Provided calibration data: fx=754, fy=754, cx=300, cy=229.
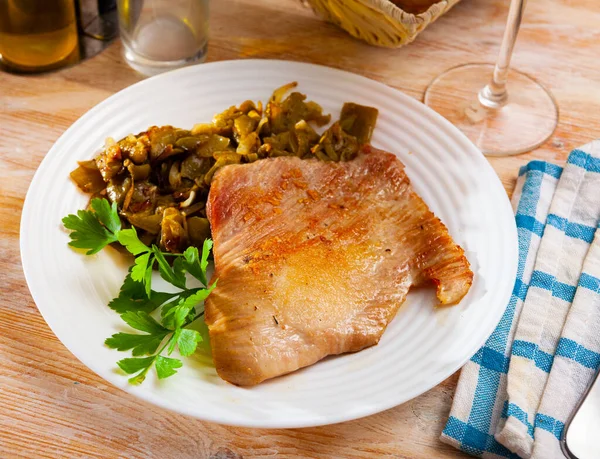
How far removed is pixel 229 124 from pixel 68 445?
1.09 meters

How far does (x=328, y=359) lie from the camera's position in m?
1.91

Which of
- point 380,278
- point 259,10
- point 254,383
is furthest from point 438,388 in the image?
point 259,10

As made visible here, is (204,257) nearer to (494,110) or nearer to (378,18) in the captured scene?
(378,18)

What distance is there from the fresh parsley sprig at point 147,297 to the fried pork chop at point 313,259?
0.22 ft

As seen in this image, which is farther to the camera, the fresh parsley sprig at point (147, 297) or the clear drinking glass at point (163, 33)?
the clear drinking glass at point (163, 33)

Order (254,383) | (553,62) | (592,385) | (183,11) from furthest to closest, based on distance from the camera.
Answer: (553,62) → (183,11) → (592,385) → (254,383)

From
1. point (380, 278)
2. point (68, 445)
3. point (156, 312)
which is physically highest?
point (380, 278)

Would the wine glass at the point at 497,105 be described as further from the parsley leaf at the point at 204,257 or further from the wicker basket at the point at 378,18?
the parsley leaf at the point at 204,257

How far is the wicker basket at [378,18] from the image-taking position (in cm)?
250

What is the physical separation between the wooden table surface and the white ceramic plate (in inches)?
6.1

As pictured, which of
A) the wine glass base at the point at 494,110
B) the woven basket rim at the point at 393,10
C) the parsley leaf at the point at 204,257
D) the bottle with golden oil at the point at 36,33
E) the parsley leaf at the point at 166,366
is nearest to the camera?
the parsley leaf at the point at 166,366

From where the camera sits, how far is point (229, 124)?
242cm

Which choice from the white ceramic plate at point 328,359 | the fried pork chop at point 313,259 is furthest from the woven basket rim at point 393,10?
the fried pork chop at point 313,259

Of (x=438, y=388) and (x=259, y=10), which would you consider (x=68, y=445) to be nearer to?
(x=438, y=388)
